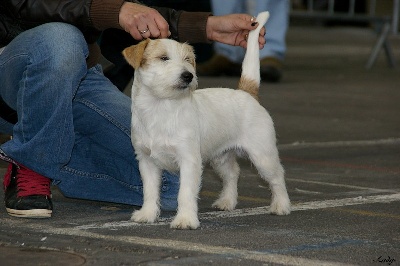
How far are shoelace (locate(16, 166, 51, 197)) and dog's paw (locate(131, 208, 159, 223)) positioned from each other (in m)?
0.54

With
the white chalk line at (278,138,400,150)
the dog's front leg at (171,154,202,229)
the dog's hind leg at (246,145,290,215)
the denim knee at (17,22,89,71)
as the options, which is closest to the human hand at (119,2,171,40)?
the denim knee at (17,22,89,71)

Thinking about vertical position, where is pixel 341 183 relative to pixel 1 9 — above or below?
below

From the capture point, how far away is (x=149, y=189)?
5387 millimetres

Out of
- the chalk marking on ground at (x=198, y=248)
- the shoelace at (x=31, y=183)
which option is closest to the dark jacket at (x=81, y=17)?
the shoelace at (x=31, y=183)

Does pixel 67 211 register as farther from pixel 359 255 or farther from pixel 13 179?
pixel 359 255

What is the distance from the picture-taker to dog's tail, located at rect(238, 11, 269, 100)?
581cm

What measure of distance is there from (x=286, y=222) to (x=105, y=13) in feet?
4.82

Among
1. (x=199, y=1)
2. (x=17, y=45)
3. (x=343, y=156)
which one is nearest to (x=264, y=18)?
(x=17, y=45)

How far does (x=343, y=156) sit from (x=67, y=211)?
305 cm

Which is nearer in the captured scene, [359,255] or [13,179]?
[359,255]

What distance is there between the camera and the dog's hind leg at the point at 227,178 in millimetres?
5836

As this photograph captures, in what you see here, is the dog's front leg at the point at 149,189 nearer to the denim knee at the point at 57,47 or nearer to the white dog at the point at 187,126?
the white dog at the point at 187,126

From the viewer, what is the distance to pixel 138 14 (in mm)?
5297

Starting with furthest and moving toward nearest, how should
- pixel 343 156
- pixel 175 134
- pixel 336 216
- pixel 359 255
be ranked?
pixel 343 156 → pixel 336 216 → pixel 175 134 → pixel 359 255
